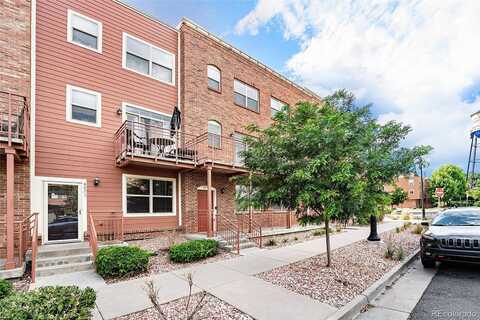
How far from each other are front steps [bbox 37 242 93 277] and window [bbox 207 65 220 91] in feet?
30.1

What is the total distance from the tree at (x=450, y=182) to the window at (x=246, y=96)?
47.2m

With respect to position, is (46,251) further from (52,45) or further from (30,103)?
(52,45)

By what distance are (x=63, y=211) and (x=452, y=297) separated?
10.9 metres

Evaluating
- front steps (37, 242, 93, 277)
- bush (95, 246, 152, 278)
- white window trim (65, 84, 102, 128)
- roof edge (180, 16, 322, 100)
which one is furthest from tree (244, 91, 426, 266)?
roof edge (180, 16, 322, 100)

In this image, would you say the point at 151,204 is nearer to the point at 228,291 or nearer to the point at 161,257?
the point at 161,257

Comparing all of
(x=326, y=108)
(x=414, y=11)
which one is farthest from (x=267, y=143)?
(x=414, y=11)

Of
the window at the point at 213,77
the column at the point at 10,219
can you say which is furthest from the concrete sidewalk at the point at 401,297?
the window at the point at 213,77

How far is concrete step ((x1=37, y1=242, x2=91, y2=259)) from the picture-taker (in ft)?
23.5

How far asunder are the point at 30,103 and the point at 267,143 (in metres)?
7.95

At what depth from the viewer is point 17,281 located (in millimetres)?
6129

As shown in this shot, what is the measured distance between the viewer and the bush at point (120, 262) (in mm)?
6336

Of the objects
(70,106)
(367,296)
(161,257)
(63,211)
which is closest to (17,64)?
(70,106)

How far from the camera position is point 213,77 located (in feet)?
44.3

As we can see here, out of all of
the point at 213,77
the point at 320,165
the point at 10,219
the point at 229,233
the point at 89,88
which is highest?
the point at 213,77
